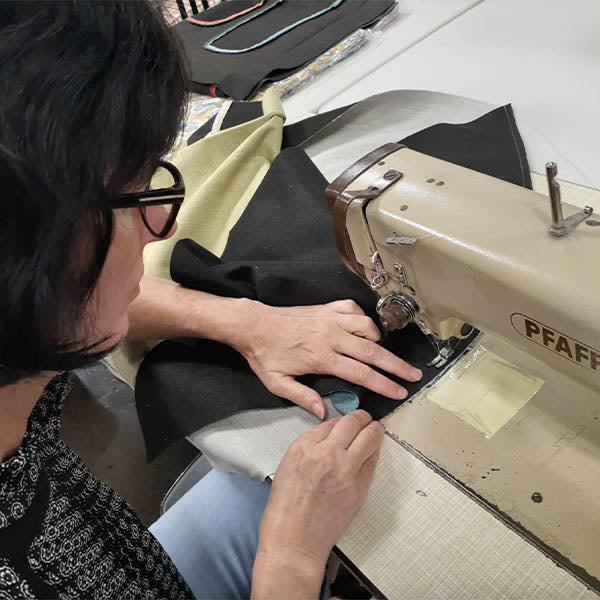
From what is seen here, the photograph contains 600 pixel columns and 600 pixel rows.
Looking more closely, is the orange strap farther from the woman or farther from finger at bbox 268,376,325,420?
finger at bbox 268,376,325,420

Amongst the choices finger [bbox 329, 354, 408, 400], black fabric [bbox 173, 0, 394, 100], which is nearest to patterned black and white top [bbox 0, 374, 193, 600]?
finger [bbox 329, 354, 408, 400]

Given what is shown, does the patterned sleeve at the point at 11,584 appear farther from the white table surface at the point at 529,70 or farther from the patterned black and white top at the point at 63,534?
the white table surface at the point at 529,70

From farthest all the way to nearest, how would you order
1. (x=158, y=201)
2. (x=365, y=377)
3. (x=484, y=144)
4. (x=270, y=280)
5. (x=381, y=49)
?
(x=381, y=49) < (x=484, y=144) < (x=270, y=280) < (x=365, y=377) < (x=158, y=201)

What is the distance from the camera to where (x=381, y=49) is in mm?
2033

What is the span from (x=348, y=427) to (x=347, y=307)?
23 centimetres

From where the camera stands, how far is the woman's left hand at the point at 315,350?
1.03m

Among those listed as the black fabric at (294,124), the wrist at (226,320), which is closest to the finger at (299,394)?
the wrist at (226,320)

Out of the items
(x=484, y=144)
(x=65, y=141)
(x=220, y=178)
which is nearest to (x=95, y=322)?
(x=65, y=141)

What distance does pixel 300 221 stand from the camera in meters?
1.33

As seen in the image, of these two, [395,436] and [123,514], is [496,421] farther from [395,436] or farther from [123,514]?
[123,514]

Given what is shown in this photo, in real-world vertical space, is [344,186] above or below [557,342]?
above

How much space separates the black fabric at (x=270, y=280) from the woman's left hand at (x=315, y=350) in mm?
24

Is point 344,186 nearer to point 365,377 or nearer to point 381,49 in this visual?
point 365,377

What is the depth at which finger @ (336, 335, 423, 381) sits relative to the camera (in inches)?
40.6
